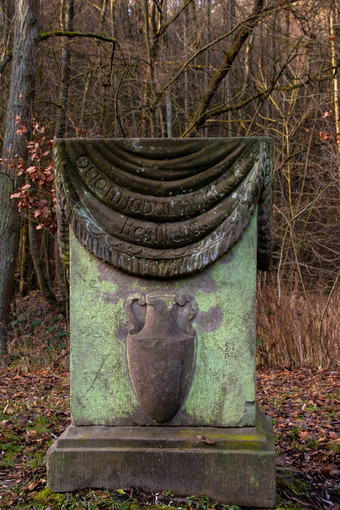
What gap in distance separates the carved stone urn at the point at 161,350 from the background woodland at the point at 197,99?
4496mm

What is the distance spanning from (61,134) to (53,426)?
21.2 ft

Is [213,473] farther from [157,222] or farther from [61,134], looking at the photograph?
[61,134]

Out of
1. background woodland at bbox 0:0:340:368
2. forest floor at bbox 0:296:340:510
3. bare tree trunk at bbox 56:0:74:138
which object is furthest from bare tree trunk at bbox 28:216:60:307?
forest floor at bbox 0:296:340:510

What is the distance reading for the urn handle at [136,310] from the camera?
2979mm

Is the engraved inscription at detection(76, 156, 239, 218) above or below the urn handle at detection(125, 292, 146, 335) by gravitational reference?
above

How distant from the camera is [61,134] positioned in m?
9.64

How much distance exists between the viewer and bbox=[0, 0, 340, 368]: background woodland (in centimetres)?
769

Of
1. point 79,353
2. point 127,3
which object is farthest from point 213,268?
point 127,3

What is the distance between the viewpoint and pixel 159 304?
9.73ft

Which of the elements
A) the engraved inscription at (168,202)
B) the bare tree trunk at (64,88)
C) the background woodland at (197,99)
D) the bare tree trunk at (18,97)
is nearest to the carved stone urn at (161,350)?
the engraved inscription at (168,202)

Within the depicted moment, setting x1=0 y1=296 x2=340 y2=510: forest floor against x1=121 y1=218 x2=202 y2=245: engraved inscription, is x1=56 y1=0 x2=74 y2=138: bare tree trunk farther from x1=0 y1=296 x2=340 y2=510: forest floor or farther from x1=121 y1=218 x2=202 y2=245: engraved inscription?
x1=121 y1=218 x2=202 y2=245: engraved inscription

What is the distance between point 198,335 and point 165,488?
850 millimetres

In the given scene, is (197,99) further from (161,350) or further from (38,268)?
(161,350)

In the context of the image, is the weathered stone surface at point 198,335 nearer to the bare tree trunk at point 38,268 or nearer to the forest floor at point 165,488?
the forest floor at point 165,488
